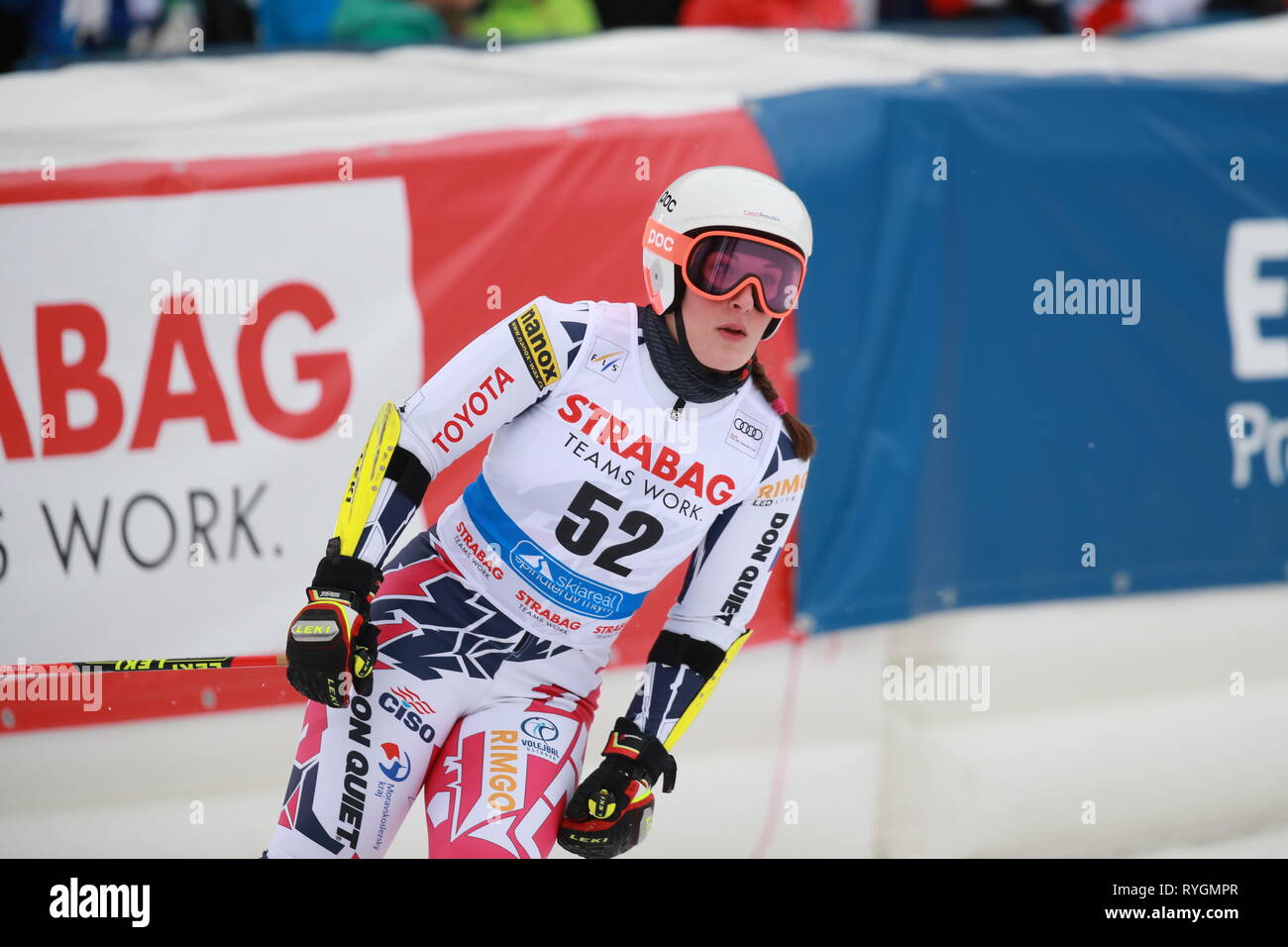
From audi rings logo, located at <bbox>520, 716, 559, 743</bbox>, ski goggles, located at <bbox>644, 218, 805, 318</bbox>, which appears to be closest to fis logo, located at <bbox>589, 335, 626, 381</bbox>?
ski goggles, located at <bbox>644, 218, 805, 318</bbox>

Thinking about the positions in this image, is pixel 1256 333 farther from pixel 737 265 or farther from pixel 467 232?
pixel 737 265

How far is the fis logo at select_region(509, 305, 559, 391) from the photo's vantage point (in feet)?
11.8

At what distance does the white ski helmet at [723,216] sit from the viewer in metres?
3.53

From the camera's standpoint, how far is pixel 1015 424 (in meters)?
5.68

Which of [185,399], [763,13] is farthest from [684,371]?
[763,13]

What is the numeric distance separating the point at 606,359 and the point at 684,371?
7.0 inches

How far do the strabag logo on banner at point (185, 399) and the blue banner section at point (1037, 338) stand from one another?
1467 millimetres

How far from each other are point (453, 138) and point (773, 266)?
1811 mm

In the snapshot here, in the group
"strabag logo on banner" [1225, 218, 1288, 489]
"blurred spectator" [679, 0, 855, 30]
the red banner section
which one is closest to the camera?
the red banner section

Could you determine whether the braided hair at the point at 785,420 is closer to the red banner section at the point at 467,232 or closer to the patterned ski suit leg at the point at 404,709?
the patterned ski suit leg at the point at 404,709

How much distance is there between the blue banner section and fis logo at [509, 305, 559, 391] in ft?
6.20

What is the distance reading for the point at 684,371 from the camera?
365cm

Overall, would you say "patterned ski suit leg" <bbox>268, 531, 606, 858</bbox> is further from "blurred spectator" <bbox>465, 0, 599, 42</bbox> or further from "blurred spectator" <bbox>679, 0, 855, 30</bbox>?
"blurred spectator" <bbox>679, 0, 855, 30</bbox>

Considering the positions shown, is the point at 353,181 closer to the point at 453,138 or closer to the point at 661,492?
the point at 453,138
